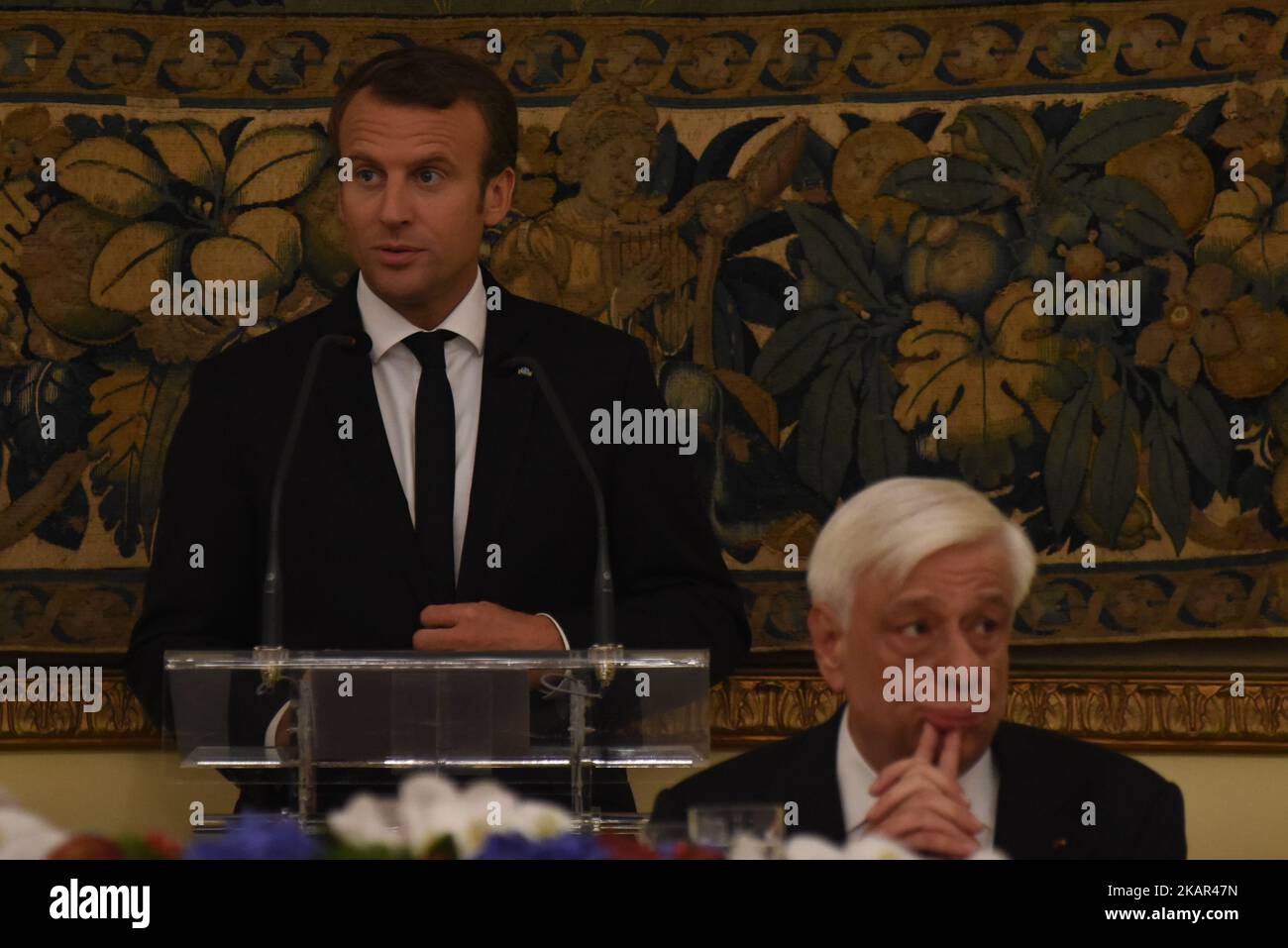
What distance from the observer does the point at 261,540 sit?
149 inches

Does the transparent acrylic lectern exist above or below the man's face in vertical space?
below

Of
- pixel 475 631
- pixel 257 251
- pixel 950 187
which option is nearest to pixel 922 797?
pixel 475 631

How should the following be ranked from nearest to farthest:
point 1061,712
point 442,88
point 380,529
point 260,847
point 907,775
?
point 260,847 → point 907,775 → point 380,529 → point 442,88 → point 1061,712

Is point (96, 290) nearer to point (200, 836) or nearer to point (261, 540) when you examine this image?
point (261, 540)

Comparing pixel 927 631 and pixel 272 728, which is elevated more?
pixel 927 631

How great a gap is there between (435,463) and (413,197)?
1.70 ft

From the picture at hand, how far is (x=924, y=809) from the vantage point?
2.87 metres

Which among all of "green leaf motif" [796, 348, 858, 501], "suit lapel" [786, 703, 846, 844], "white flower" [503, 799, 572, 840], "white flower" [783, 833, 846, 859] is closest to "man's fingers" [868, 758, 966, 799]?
"suit lapel" [786, 703, 846, 844]

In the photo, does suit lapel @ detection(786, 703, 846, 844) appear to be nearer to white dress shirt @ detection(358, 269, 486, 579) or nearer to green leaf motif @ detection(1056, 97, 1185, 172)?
white dress shirt @ detection(358, 269, 486, 579)

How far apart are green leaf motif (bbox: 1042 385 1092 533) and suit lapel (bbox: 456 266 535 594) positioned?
122 centimetres

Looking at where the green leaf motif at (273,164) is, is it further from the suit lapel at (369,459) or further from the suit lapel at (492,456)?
the suit lapel at (492,456)

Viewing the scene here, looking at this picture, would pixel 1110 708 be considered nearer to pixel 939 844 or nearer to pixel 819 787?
pixel 819 787

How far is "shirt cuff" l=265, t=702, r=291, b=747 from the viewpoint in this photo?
3.03 metres
